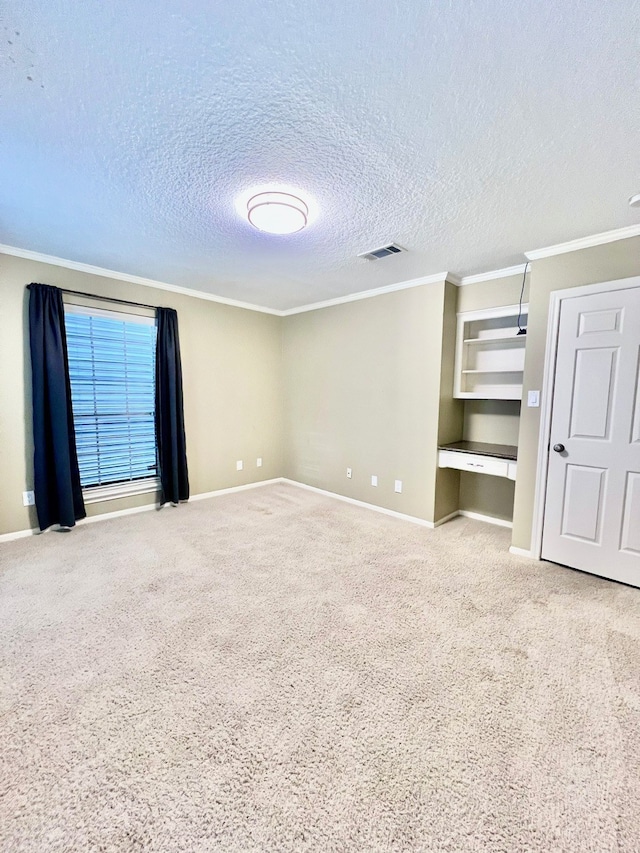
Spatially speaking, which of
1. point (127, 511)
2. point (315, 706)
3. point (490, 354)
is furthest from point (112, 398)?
point (490, 354)

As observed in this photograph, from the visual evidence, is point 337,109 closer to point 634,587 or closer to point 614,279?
point 614,279

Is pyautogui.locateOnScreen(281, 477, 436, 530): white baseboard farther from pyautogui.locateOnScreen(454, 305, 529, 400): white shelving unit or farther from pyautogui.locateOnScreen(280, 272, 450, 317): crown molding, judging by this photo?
pyautogui.locateOnScreen(280, 272, 450, 317): crown molding

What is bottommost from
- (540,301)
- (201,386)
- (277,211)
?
(201,386)

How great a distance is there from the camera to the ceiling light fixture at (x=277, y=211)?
2.10 meters

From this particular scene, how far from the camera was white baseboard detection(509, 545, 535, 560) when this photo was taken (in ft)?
9.88

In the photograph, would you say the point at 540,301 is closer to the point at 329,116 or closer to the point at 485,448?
the point at 485,448

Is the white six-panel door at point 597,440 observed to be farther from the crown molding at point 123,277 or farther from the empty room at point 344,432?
the crown molding at point 123,277

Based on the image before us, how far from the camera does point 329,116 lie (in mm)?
1519

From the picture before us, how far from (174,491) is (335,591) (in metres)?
2.46

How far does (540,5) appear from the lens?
3.56 feet

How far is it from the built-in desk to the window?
3215 mm

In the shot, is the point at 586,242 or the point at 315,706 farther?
the point at 586,242

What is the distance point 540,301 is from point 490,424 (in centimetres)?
133

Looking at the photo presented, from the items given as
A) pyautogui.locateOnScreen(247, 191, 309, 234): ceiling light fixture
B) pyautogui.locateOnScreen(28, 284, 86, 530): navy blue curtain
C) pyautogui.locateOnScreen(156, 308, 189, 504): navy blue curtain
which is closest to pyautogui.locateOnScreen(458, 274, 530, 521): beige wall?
pyautogui.locateOnScreen(247, 191, 309, 234): ceiling light fixture
